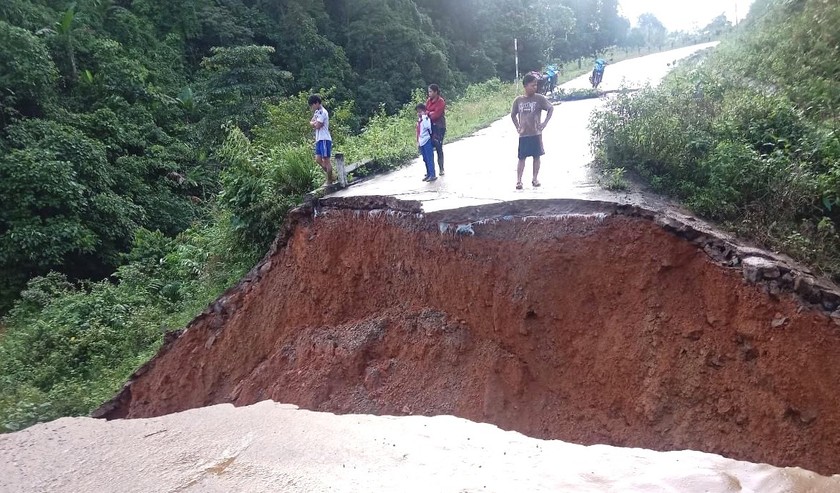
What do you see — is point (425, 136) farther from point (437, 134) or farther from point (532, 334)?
point (532, 334)

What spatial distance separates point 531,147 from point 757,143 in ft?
8.37

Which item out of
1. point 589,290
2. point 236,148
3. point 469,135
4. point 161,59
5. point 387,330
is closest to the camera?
point 589,290

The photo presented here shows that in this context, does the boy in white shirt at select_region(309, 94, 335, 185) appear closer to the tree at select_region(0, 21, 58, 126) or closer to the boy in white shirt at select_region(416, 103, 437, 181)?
the boy in white shirt at select_region(416, 103, 437, 181)

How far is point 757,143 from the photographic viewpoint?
6715 mm

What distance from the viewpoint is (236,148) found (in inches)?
400

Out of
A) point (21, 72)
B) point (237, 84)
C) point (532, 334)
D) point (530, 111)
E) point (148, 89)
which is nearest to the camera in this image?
point (532, 334)

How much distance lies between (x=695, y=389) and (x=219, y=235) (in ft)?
26.4

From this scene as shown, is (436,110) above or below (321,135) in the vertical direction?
above

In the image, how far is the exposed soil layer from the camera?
4902 mm

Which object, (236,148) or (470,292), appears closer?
(470,292)

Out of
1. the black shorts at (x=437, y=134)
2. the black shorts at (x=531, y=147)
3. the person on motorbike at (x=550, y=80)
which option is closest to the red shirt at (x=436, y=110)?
the black shorts at (x=437, y=134)

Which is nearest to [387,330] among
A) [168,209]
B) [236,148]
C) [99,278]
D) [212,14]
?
[236,148]

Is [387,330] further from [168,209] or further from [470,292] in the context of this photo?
[168,209]

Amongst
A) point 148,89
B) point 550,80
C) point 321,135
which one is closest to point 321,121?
point 321,135
